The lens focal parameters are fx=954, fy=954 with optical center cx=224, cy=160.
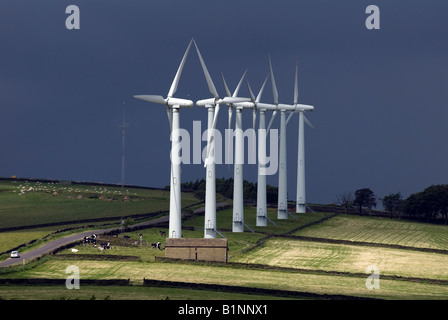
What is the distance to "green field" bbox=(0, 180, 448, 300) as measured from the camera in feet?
326

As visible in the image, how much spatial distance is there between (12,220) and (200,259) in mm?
63922

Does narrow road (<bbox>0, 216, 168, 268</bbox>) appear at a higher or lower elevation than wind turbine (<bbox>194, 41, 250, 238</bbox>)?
lower

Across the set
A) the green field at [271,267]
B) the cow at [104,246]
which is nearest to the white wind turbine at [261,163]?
the green field at [271,267]

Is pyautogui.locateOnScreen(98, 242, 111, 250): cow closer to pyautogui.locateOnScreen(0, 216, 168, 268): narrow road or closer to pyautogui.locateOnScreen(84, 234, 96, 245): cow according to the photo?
pyautogui.locateOnScreen(84, 234, 96, 245): cow

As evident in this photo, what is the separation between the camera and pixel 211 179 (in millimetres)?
143000

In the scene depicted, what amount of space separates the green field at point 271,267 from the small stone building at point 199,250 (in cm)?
262

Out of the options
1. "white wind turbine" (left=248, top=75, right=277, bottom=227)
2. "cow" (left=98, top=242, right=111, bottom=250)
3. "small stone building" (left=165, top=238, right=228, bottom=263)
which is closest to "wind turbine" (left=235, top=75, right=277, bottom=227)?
"white wind turbine" (left=248, top=75, right=277, bottom=227)

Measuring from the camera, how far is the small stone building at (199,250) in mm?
123250

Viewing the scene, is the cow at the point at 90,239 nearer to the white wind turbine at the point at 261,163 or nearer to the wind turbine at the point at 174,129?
the wind turbine at the point at 174,129

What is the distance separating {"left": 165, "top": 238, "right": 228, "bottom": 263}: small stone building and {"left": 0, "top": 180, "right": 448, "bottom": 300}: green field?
8.59 feet

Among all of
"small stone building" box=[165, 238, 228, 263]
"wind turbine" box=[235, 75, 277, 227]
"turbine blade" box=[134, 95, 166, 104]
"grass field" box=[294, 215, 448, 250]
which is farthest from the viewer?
"wind turbine" box=[235, 75, 277, 227]

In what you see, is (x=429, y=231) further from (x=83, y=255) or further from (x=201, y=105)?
(x=83, y=255)
